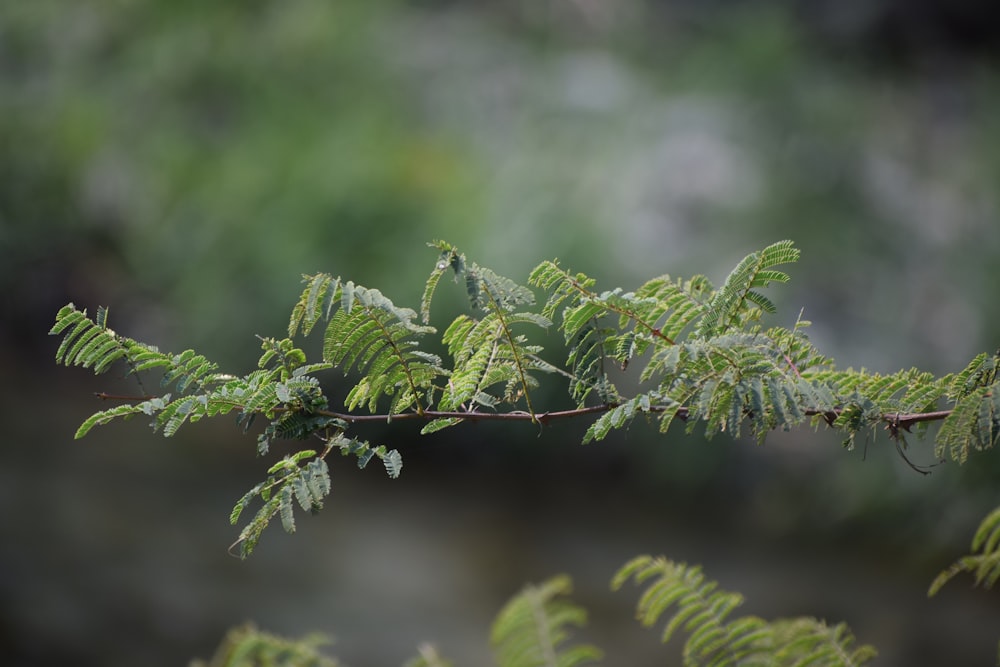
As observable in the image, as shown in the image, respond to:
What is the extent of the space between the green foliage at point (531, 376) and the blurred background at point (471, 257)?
2.09 meters

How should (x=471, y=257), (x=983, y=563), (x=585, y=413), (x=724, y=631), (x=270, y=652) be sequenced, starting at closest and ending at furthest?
(x=585, y=413), (x=983, y=563), (x=724, y=631), (x=270, y=652), (x=471, y=257)

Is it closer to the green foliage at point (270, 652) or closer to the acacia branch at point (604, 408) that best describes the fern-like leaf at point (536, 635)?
the green foliage at point (270, 652)

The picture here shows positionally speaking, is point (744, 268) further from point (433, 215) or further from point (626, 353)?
point (433, 215)

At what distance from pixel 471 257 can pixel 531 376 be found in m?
3.33

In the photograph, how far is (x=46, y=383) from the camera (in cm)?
454

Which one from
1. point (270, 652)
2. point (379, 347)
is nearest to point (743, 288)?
point (379, 347)

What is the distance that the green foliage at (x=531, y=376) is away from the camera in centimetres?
79

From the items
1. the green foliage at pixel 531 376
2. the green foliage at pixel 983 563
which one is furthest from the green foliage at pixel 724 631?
the green foliage at pixel 531 376

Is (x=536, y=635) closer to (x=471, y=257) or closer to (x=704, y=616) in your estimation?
(x=704, y=616)

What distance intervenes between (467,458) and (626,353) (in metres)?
3.46

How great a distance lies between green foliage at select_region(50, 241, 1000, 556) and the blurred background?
2.09 metres

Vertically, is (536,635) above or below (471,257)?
below

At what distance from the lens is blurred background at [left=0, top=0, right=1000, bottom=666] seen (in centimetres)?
358

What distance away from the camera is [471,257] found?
4148mm
